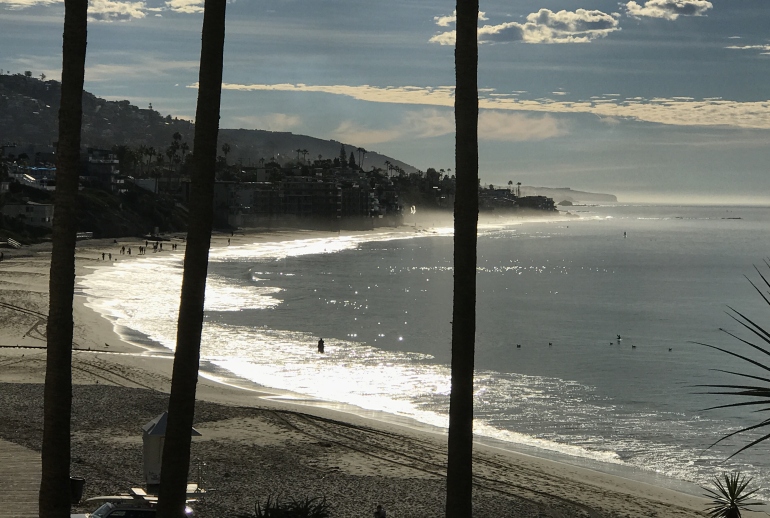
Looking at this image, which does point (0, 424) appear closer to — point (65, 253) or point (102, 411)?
point (102, 411)

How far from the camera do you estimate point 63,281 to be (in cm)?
885

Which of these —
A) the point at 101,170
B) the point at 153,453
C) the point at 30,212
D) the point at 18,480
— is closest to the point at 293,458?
the point at 18,480

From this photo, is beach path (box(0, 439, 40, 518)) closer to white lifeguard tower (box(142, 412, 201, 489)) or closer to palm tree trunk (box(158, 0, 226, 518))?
white lifeguard tower (box(142, 412, 201, 489))

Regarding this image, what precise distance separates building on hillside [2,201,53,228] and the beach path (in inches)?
3838

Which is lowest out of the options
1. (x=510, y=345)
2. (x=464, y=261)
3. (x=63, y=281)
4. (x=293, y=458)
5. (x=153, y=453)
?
(x=293, y=458)

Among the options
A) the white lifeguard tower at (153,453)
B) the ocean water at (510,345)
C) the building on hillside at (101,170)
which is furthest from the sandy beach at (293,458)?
the building on hillside at (101,170)

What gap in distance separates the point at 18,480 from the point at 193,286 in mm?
9249

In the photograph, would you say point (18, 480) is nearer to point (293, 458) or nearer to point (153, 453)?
point (153, 453)

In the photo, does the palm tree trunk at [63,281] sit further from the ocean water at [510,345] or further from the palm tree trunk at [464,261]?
the ocean water at [510,345]

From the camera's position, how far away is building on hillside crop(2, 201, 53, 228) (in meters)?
108

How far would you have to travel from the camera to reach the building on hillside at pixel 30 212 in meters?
108

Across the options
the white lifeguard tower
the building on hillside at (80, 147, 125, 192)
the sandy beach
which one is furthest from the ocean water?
the building on hillside at (80, 147, 125, 192)

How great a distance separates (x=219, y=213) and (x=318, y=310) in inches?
4845

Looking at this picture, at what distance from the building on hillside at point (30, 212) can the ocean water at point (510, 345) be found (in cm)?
1658
